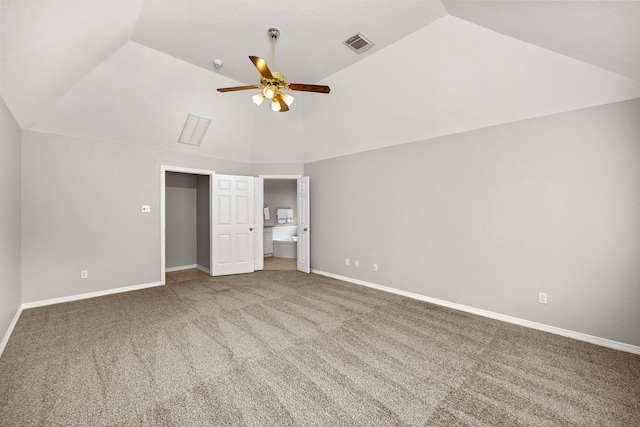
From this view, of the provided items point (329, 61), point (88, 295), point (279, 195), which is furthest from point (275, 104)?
point (279, 195)

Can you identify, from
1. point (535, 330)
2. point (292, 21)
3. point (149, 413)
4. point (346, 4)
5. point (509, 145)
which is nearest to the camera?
point (149, 413)

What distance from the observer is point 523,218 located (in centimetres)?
322

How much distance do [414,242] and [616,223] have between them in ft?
7.14

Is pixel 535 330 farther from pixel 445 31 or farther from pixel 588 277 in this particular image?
pixel 445 31

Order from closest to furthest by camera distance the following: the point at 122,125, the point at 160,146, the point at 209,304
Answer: the point at 209,304
the point at 122,125
the point at 160,146

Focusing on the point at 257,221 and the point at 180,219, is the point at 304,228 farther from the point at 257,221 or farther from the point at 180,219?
the point at 180,219

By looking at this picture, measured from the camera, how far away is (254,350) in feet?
8.50

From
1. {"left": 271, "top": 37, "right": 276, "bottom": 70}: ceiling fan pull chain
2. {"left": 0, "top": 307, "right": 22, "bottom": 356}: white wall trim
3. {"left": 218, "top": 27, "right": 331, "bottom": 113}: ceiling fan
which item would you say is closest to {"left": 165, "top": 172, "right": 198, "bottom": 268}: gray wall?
{"left": 0, "top": 307, "right": 22, "bottom": 356}: white wall trim

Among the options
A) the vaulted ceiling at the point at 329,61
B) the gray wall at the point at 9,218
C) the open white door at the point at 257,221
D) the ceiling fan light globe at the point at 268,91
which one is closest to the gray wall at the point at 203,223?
the open white door at the point at 257,221

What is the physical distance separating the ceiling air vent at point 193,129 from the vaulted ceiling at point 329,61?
6.7 inches

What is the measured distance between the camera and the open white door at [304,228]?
19.2 ft

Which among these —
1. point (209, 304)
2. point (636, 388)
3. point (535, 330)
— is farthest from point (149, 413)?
point (535, 330)

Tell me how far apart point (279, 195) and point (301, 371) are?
717cm

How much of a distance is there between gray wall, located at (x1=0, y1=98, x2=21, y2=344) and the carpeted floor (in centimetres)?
36
